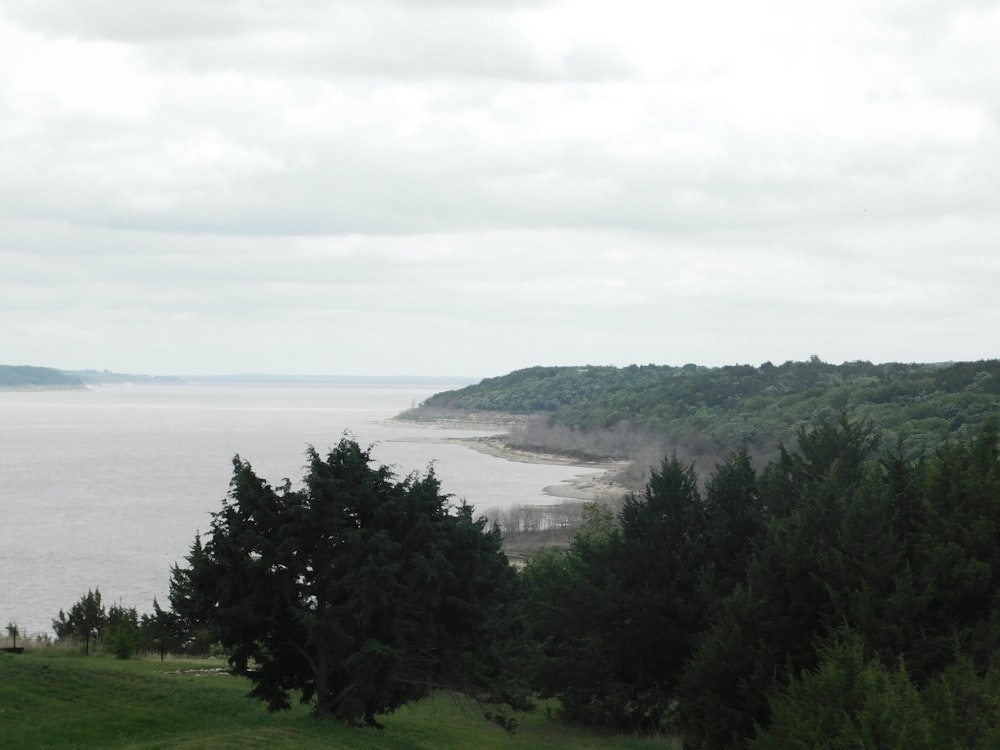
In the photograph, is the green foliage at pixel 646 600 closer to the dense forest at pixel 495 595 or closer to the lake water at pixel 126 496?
the dense forest at pixel 495 595

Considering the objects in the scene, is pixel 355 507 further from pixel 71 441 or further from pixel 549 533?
pixel 71 441

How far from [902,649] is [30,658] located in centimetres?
1920

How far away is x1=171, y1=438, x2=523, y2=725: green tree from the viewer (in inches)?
949

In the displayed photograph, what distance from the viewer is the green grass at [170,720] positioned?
2184cm

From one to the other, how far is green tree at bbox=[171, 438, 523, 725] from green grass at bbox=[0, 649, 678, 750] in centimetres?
107

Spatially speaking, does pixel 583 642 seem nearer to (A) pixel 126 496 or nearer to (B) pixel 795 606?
(B) pixel 795 606

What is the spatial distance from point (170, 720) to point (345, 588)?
4392 millimetres

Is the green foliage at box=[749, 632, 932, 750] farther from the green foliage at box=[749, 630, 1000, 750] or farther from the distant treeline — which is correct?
the distant treeline

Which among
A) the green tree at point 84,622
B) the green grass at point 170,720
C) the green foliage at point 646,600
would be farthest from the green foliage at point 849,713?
the green tree at point 84,622

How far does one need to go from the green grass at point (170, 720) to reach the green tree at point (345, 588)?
107 centimetres

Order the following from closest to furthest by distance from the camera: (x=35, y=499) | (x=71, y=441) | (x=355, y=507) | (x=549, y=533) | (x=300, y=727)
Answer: (x=300, y=727), (x=355, y=507), (x=549, y=533), (x=35, y=499), (x=71, y=441)

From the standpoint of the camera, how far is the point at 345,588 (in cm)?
2411

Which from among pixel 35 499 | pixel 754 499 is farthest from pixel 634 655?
pixel 35 499

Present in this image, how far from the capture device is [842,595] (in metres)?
25.6
